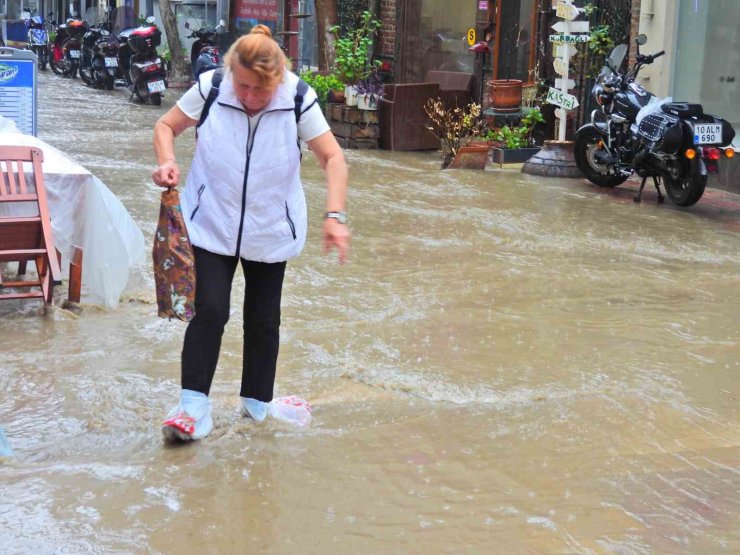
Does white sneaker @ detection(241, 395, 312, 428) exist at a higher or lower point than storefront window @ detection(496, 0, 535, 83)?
lower

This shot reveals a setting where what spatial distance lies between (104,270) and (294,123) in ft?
8.01

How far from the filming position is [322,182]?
1096cm

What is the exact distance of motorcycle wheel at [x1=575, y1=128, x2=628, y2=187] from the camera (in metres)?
11.0

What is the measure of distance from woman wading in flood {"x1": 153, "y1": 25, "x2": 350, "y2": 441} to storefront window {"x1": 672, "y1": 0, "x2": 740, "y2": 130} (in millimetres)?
8563

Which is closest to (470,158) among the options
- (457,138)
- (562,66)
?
(457,138)

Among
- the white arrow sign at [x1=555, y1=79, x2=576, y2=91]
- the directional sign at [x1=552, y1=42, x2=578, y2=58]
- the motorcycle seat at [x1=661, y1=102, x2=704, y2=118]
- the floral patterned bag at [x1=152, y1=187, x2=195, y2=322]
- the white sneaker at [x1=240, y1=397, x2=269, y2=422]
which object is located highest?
the directional sign at [x1=552, y1=42, x2=578, y2=58]

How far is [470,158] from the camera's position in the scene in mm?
12344

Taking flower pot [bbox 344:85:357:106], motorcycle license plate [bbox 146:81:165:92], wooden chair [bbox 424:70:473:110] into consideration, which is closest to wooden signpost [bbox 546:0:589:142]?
wooden chair [bbox 424:70:473:110]

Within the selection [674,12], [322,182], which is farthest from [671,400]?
[674,12]

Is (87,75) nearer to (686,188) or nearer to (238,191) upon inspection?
(686,188)

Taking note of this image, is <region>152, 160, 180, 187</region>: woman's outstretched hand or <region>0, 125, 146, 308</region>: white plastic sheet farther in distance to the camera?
<region>0, 125, 146, 308</region>: white plastic sheet

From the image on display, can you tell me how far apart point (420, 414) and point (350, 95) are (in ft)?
34.3

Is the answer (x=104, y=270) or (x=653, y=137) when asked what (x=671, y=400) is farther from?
(x=653, y=137)

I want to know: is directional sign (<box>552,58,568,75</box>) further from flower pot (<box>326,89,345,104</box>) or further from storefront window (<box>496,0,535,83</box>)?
Answer: flower pot (<box>326,89,345,104</box>)
